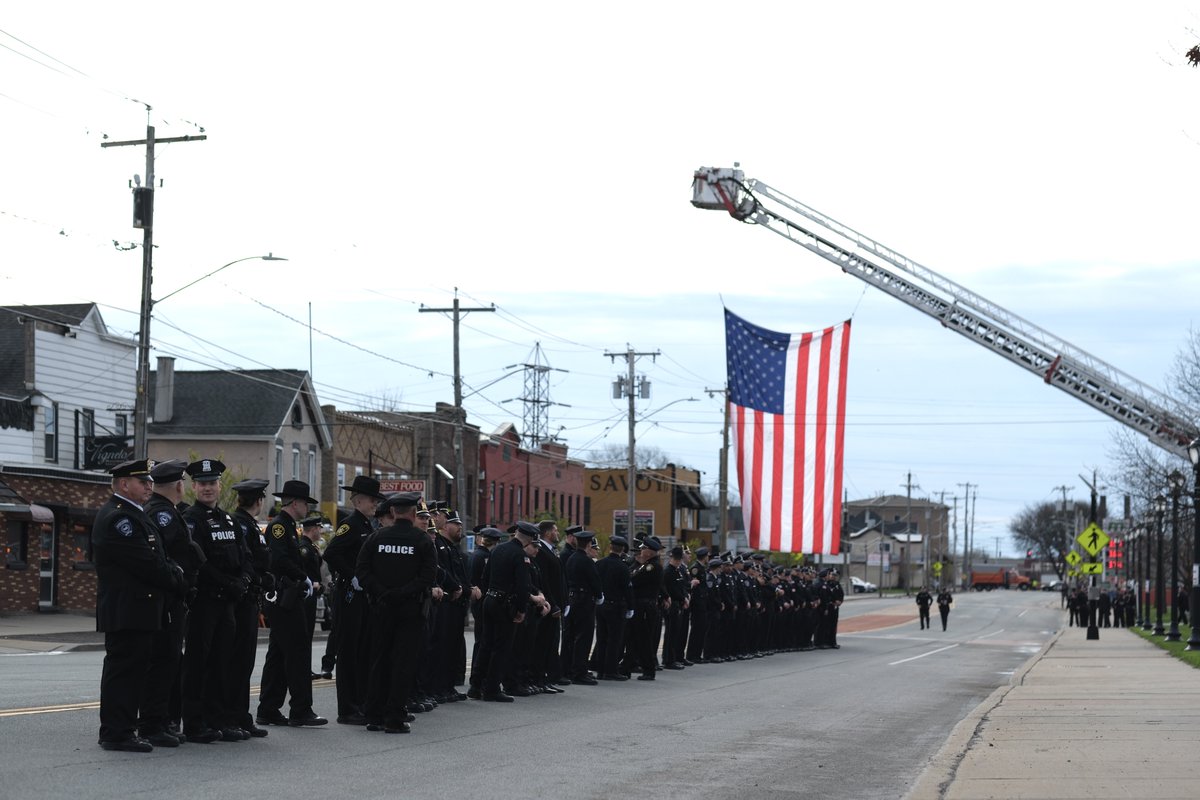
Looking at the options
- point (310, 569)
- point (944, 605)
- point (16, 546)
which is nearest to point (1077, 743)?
point (310, 569)

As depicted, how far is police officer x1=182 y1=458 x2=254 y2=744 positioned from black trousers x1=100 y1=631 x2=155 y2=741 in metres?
0.82

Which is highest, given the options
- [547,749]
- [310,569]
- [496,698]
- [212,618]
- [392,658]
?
[310,569]

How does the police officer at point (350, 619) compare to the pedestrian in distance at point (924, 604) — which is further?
the pedestrian in distance at point (924, 604)

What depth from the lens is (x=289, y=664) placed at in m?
13.1

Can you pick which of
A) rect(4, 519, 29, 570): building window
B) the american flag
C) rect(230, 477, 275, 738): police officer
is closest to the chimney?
rect(4, 519, 29, 570): building window

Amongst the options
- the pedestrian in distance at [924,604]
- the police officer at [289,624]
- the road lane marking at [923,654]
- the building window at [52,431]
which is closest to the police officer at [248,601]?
the police officer at [289,624]

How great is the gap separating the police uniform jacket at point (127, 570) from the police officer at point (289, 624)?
2.00m

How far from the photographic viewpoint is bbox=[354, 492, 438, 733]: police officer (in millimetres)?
13156

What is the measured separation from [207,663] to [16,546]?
29082mm

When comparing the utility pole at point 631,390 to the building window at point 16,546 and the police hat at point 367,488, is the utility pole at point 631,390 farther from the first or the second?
the police hat at point 367,488

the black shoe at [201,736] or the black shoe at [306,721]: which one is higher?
the black shoe at [201,736]

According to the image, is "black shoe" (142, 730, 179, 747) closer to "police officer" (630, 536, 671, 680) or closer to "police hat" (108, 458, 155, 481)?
"police hat" (108, 458, 155, 481)

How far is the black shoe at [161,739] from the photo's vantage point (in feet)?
37.3

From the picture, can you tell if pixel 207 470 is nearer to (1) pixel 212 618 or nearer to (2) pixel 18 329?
(1) pixel 212 618
